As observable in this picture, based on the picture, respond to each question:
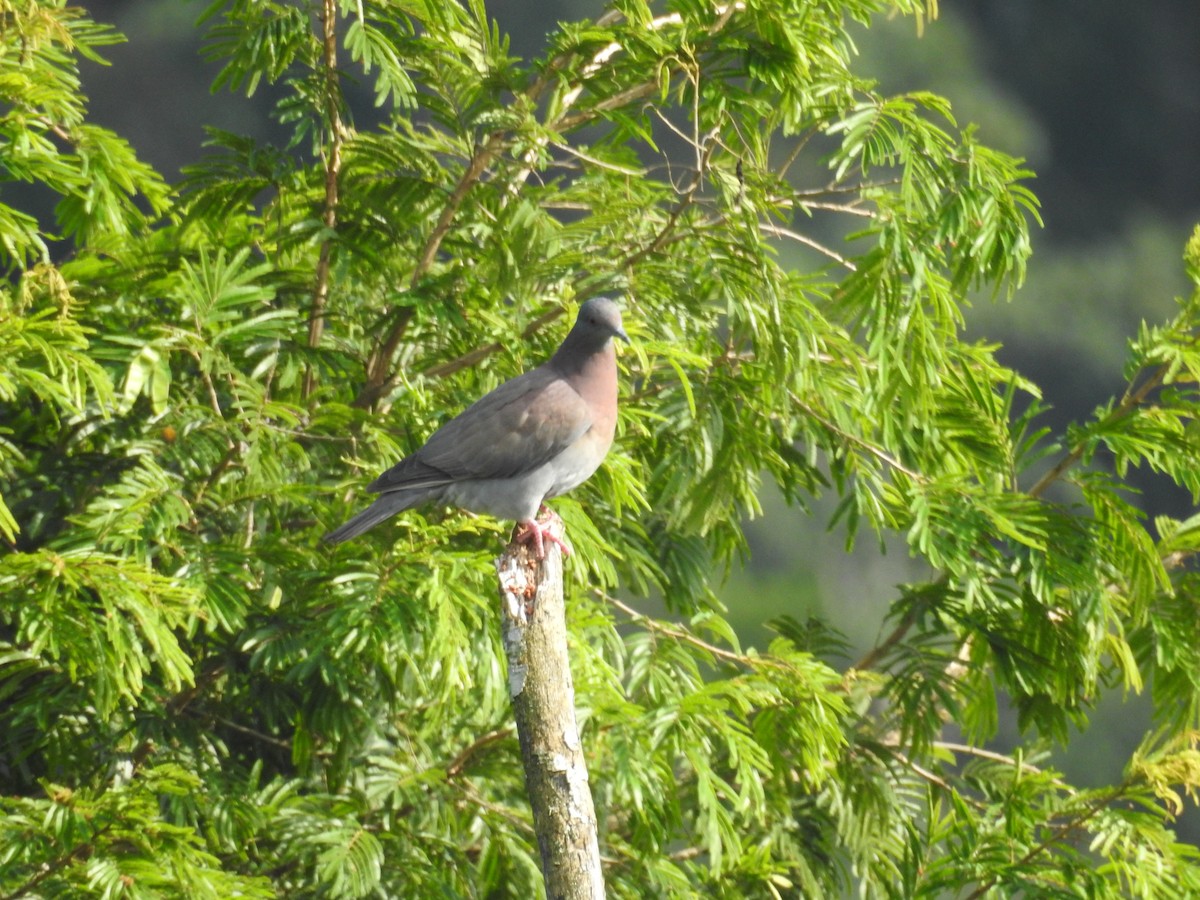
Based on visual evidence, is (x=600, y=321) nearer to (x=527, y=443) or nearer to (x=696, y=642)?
(x=527, y=443)

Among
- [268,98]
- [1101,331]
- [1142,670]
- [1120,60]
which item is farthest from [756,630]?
[1120,60]

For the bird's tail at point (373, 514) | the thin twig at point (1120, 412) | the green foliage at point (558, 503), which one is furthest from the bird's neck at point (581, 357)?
the thin twig at point (1120, 412)

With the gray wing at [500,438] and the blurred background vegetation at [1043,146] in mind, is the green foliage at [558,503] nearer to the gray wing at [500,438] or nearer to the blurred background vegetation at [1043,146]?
the gray wing at [500,438]

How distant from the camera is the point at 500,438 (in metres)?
3.19

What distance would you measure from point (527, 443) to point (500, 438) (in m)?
0.06

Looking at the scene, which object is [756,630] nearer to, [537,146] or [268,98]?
[268,98]

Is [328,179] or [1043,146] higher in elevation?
[1043,146]

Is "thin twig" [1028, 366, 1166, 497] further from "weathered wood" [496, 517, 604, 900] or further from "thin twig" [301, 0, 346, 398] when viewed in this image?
"thin twig" [301, 0, 346, 398]

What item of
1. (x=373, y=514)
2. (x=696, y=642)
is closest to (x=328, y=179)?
(x=373, y=514)

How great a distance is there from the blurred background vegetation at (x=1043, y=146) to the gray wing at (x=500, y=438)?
8.39 m

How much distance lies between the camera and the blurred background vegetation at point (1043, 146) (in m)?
13.4

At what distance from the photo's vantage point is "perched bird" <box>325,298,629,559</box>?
3.14 meters

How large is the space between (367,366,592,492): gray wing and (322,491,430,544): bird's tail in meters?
0.03

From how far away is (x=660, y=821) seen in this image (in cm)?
326
